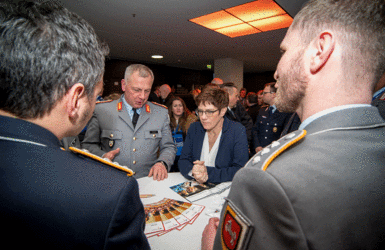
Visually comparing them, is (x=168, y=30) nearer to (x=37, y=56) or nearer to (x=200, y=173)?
(x=200, y=173)

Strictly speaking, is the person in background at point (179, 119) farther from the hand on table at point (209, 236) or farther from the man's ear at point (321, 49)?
the man's ear at point (321, 49)

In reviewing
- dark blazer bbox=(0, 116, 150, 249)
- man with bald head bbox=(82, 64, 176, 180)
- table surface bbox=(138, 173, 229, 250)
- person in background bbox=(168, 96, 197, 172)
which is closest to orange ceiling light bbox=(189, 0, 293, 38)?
person in background bbox=(168, 96, 197, 172)

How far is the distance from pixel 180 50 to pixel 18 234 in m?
7.48

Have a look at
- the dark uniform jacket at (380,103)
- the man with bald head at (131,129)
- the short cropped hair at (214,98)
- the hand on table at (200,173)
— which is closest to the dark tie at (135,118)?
the man with bald head at (131,129)

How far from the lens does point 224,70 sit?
880cm

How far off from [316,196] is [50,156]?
0.70 meters

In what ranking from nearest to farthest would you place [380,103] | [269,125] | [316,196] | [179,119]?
[316,196]
[380,103]
[269,125]
[179,119]

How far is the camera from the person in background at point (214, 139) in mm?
1937

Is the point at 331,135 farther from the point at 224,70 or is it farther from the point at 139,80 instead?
the point at 224,70

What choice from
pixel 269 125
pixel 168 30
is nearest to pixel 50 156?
pixel 269 125

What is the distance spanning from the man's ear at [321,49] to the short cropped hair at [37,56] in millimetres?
757

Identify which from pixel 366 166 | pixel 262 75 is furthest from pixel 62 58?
pixel 262 75

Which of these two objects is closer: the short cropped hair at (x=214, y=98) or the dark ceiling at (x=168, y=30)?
the short cropped hair at (x=214, y=98)

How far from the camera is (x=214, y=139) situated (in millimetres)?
2090
